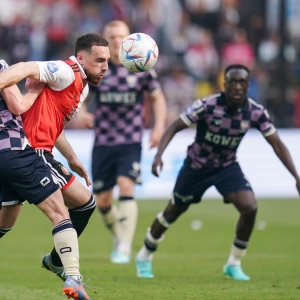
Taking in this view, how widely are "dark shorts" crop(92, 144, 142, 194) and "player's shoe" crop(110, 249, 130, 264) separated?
94cm

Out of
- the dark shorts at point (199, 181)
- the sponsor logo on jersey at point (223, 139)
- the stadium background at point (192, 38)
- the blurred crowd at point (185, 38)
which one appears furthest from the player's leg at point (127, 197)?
the blurred crowd at point (185, 38)

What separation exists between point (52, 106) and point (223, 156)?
2.76 meters

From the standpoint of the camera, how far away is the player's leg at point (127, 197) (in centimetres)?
1044

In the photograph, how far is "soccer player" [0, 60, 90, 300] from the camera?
660 cm

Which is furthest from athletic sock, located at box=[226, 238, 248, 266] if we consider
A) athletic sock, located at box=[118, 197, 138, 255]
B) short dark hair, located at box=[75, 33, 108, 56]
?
short dark hair, located at box=[75, 33, 108, 56]

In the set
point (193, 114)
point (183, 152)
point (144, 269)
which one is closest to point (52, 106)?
point (193, 114)

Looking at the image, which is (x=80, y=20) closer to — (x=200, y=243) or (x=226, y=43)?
(x=226, y=43)

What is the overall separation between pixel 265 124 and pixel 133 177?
7.55 ft

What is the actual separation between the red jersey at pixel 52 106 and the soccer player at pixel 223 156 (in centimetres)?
195

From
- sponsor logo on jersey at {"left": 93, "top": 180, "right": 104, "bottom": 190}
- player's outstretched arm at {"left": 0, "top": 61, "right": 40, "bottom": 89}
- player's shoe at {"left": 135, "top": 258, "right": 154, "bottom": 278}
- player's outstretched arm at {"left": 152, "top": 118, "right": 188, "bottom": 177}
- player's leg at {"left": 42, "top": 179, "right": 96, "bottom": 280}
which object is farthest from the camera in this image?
sponsor logo on jersey at {"left": 93, "top": 180, "right": 104, "bottom": 190}

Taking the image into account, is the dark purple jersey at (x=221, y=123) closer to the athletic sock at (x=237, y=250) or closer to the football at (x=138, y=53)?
the athletic sock at (x=237, y=250)

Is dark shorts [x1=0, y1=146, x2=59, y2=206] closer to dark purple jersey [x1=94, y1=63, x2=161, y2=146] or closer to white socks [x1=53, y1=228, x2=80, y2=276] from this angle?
white socks [x1=53, y1=228, x2=80, y2=276]

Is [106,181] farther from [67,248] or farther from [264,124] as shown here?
[67,248]

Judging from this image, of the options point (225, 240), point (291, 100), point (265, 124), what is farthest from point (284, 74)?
point (265, 124)
